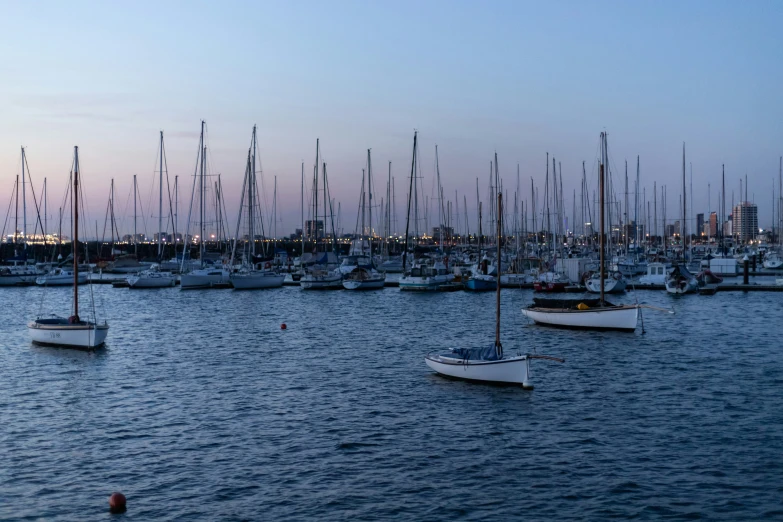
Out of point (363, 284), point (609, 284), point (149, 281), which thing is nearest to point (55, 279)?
point (149, 281)

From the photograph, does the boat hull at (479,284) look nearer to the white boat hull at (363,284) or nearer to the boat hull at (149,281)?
the white boat hull at (363,284)

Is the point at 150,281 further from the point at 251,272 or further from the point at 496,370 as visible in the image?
the point at 496,370

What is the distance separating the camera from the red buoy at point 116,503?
61.0 feet

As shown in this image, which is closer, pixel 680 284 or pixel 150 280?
pixel 680 284

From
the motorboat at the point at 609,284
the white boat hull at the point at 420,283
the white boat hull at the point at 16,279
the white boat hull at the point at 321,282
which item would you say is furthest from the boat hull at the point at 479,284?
the white boat hull at the point at 16,279

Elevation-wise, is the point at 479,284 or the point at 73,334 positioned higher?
the point at 479,284

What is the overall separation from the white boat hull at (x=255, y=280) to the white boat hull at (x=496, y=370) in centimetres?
5450

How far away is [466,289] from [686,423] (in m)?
56.9

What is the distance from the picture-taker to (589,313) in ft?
159

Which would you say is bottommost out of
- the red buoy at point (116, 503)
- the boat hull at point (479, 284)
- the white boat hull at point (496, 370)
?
the red buoy at point (116, 503)

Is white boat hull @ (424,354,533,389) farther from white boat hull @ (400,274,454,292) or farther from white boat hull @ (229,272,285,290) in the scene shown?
white boat hull @ (229,272,285,290)

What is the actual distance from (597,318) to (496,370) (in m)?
19.1

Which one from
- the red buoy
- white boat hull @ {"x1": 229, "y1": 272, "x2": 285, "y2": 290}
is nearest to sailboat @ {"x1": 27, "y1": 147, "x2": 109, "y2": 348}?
the red buoy

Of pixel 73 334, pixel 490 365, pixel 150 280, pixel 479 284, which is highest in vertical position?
pixel 150 280
